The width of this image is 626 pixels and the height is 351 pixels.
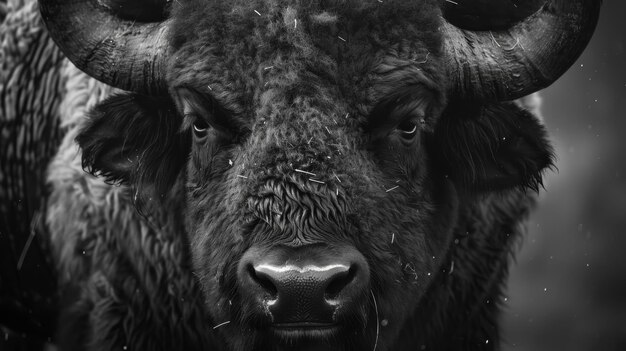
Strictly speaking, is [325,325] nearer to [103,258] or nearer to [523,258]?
[103,258]

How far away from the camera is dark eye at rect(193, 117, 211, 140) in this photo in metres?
4.71

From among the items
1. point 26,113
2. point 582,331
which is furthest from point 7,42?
point 582,331

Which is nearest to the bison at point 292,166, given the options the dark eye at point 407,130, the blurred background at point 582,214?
the dark eye at point 407,130

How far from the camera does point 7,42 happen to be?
664cm

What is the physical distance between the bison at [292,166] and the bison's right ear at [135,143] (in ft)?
0.04

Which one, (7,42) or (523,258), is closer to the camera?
(7,42)

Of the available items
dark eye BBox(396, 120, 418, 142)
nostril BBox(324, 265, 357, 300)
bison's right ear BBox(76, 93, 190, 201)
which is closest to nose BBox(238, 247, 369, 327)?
nostril BBox(324, 265, 357, 300)

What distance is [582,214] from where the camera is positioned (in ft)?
44.2

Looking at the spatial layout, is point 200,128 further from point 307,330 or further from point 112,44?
point 307,330

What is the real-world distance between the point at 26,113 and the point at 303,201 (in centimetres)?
306

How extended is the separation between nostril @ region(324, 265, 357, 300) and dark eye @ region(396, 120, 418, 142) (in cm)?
89

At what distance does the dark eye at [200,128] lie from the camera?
471 centimetres

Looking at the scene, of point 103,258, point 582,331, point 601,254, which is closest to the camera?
point 103,258

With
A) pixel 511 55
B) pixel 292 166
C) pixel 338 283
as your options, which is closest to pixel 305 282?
pixel 338 283
